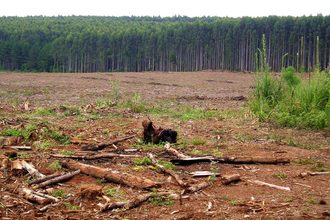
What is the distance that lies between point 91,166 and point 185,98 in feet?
58.7

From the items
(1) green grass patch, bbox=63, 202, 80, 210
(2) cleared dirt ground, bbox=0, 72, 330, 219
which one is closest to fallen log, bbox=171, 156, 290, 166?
(2) cleared dirt ground, bbox=0, 72, 330, 219

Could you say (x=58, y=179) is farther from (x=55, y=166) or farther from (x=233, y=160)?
(x=233, y=160)

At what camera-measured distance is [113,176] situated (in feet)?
22.7

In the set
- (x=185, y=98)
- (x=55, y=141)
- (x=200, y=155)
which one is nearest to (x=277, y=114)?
(x=200, y=155)

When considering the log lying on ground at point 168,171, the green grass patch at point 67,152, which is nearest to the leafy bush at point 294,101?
the log lying on ground at point 168,171

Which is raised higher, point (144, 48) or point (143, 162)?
point (144, 48)

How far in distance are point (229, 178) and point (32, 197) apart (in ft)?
8.78

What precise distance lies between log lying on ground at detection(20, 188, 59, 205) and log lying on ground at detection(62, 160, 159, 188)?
103 cm

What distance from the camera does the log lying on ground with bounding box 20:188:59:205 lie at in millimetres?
5992

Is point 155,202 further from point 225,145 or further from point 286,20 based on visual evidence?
point 286,20

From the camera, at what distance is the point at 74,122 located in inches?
536

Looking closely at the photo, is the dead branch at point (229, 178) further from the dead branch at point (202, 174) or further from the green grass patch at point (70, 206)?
the green grass patch at point (70, 206)

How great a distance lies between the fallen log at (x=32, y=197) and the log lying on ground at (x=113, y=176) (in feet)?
3.60

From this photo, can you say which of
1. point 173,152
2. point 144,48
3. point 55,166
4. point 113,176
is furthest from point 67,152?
point 144,48
